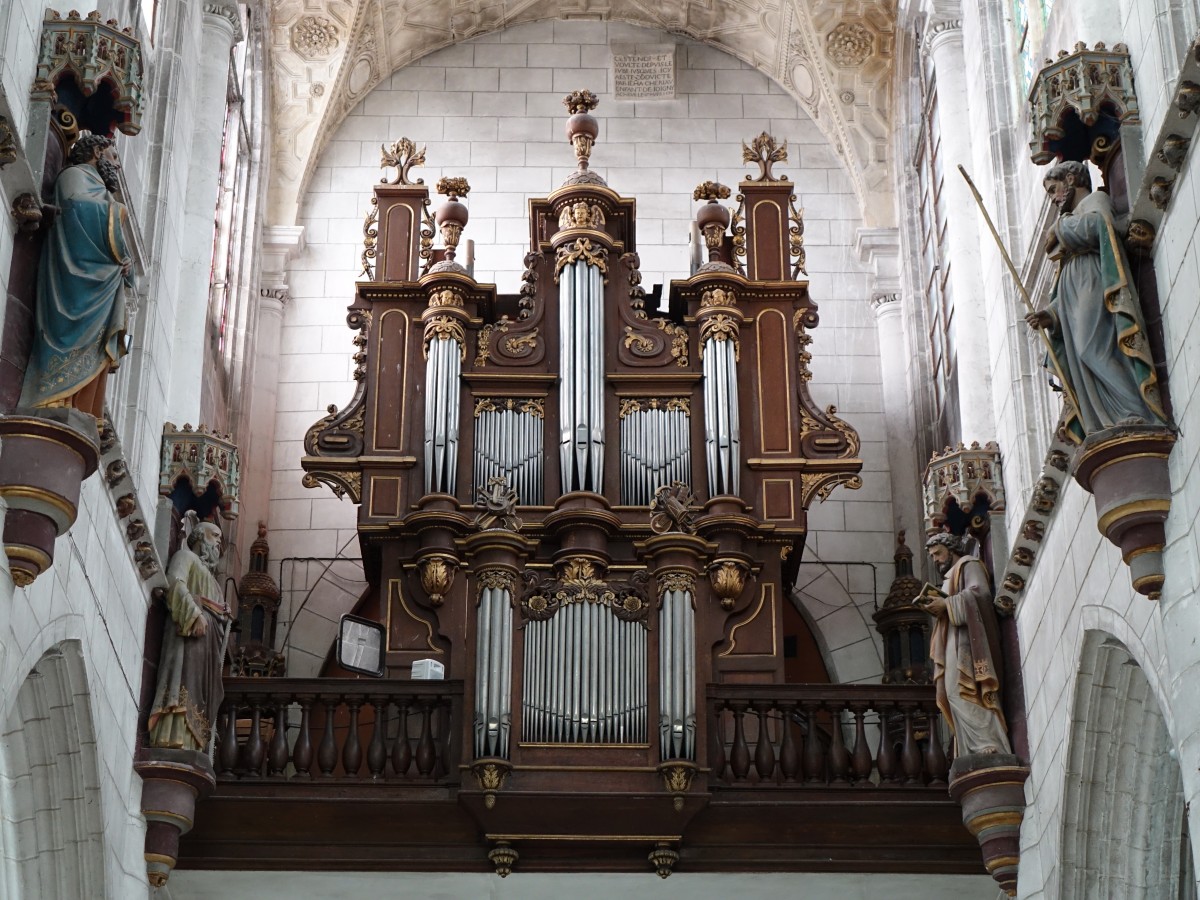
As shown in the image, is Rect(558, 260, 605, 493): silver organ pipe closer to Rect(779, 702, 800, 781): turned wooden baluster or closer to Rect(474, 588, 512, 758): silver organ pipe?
Rect(474, 588, 512, 758): silver organ pipe

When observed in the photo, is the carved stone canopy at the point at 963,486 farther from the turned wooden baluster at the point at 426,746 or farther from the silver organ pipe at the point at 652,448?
the turned wooden baluster at the point at 426,746

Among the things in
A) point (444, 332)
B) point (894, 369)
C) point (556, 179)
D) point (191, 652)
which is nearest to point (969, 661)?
point (191, 652)

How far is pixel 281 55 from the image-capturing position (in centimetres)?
1998

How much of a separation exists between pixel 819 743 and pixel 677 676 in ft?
3.70

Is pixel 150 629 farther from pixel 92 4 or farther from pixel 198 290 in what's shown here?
pixel 92 4

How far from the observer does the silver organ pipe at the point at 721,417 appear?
52.3 feet

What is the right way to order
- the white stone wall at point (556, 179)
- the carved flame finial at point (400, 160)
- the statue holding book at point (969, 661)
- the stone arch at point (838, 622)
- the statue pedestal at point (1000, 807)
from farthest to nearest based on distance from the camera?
the white stone wall at point (556, 179)
the stone arch at point (838, 622)
the carved flame finial at point (400, 160)
the statue holding book at point (969, 661)
the statue pedestal at point (1000, 807)

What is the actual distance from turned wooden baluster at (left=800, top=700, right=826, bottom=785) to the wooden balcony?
0.04 feet

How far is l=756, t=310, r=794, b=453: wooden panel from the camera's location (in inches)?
639

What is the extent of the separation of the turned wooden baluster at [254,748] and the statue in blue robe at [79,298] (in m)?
4.07

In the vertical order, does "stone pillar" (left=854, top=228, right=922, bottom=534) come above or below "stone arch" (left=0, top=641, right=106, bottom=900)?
above

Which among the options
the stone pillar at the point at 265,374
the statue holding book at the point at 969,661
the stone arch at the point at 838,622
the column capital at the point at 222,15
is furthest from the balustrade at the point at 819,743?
the column capital at the point at 222,15

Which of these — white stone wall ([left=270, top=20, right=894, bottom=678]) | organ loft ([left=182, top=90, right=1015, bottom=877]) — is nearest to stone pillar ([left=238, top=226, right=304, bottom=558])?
white stone wall ([left=270, top=20, right=894, bottom=678])

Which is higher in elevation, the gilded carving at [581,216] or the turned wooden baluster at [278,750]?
the gilded carving at [581,216]
